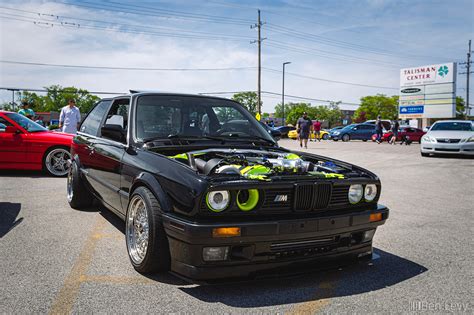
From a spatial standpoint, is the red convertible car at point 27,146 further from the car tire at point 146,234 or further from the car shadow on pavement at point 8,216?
the car tire at point 146,234

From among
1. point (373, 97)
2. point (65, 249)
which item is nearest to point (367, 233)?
point (65, 249)

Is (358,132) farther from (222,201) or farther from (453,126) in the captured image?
(222,201)

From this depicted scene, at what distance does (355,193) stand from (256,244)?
98 cm

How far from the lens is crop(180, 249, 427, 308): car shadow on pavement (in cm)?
261

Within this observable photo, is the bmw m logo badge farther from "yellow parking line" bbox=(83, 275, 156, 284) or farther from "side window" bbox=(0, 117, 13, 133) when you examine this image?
"side window" bbox=(0, 117, 13, 133)

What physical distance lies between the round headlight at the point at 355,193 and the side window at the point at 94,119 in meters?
3.14

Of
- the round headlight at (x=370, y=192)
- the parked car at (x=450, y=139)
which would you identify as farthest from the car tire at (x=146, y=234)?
the parked car at (x=450, y=139)

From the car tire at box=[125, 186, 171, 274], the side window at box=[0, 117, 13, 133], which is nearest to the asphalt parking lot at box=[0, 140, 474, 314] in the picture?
the car tire at box=[125, 186, 171, 274]

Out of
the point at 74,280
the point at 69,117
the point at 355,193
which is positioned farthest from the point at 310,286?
the point at 69,117

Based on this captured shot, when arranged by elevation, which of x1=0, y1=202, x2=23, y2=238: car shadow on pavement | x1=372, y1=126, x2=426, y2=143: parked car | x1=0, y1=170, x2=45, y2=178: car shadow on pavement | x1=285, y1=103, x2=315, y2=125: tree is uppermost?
x1=285, y1=103, x2=315, y2=125: tree

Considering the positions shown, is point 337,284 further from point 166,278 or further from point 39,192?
point 39,192

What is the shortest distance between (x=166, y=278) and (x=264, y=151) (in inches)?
58.2

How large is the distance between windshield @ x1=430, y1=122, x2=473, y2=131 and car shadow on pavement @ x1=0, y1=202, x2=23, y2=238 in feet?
46.4

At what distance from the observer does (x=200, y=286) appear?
9.23 ft
